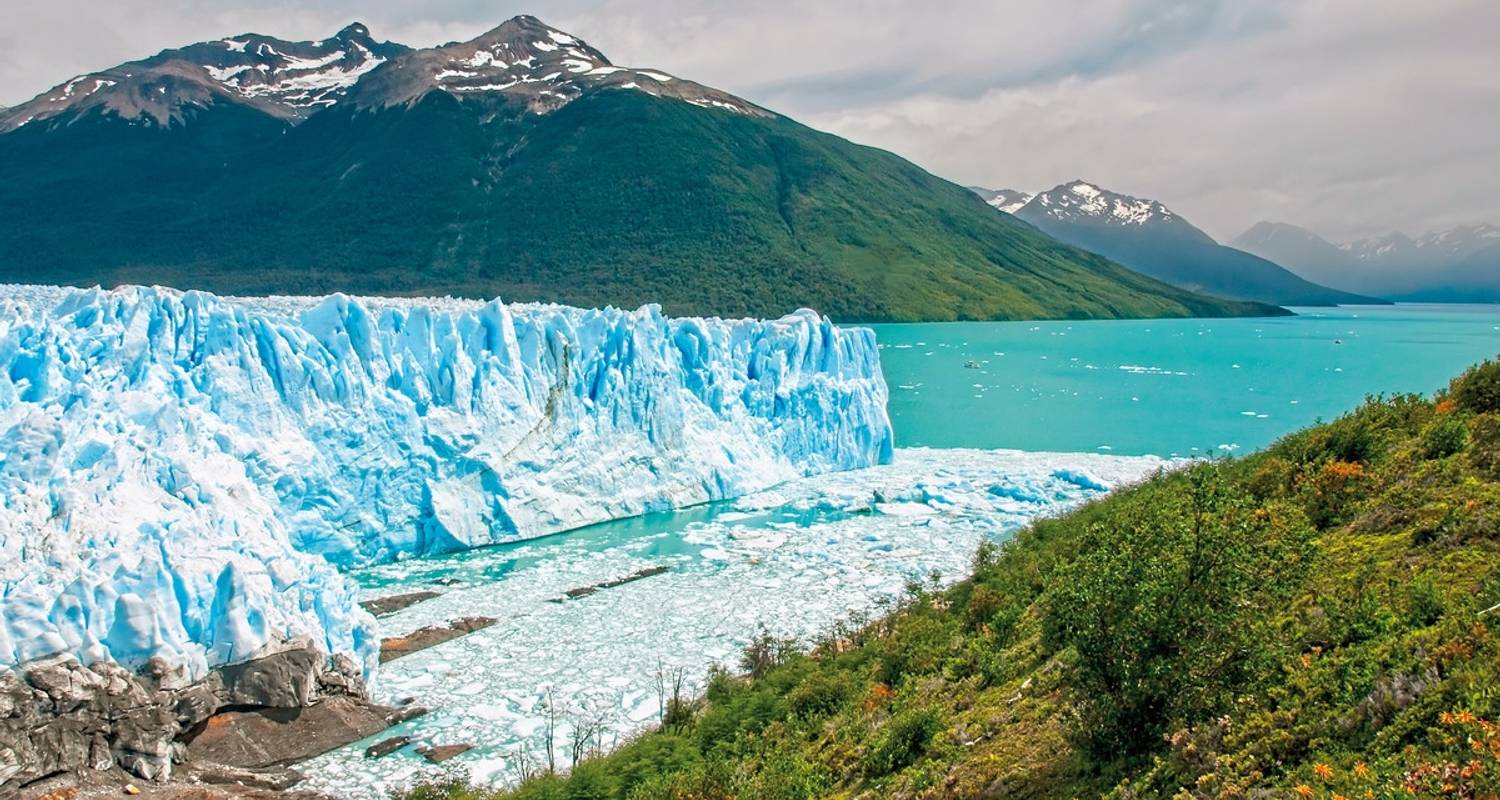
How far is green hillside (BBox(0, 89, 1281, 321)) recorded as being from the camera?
352ft

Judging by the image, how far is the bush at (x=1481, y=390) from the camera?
10.5 meters

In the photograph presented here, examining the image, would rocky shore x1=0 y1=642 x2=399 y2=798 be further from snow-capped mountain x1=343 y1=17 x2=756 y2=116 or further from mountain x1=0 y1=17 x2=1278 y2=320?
snow-capped mountain x1=343 y1=17 x2=756 y2=116

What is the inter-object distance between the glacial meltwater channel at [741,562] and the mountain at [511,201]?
5866 cm

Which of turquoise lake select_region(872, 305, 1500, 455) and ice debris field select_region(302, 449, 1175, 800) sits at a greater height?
turquoise lake select_region(872, 305, 1500, 455)

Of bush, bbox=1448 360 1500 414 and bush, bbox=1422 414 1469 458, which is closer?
bush, bbox=1422 414 1469 458

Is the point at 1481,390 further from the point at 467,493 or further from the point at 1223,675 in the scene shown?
the point at 467,493

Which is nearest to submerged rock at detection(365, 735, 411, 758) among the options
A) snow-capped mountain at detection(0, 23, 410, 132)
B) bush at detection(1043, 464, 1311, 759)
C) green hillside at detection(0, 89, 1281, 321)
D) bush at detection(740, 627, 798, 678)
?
bush at detection(740, 627, 798, 678)

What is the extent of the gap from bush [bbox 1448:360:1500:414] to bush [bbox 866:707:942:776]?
739cm

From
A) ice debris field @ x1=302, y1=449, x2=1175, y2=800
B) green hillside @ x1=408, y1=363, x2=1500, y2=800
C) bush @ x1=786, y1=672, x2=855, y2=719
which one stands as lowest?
ice debris field @ x1=302, y1=449, x2=1175, y2=800

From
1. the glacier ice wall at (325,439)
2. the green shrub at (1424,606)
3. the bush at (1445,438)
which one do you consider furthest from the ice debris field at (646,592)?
the green shrub at (1424,606)

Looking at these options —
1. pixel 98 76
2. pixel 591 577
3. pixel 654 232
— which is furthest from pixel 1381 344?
pixel 98 76

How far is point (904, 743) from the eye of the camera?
28.8ft

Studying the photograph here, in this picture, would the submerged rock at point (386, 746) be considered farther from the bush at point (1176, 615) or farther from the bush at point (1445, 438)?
the bush at point (1445, 438)

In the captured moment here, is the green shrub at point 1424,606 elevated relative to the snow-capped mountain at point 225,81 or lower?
lower
